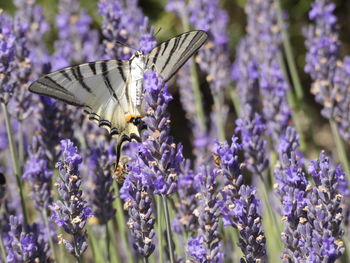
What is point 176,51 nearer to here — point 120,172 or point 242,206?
point 120,172

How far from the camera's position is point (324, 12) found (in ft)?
12.3

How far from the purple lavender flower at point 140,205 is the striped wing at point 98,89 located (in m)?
0.49

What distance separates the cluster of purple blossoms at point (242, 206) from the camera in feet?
7.42

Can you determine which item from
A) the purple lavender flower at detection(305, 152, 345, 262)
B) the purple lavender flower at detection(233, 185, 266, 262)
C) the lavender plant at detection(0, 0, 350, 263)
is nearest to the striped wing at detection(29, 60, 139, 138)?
the lavender plant at detection(0, 0, 350, 263)

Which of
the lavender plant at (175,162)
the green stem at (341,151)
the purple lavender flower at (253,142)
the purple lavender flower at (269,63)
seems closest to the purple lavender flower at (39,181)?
the lavender plant at (175,162)

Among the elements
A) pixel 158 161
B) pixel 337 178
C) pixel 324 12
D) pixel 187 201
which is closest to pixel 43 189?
pixel 187 201

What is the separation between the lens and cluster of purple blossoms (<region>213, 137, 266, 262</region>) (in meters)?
2.26

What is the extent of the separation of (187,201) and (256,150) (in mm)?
430

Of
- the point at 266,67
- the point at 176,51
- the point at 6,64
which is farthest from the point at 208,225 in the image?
the point at 266,67

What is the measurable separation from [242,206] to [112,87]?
39.4 inches

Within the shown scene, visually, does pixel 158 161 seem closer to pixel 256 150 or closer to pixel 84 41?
pixel 256 150

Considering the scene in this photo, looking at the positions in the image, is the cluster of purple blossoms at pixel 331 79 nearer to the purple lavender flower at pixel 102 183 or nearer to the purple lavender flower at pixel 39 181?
the purple lavender flower at pixel 102 183

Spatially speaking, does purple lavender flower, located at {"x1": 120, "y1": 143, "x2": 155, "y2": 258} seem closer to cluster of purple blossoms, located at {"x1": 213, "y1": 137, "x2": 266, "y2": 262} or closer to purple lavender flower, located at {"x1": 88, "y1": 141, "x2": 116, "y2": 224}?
cluster of purple blossoms, located at {"x1": 213, "y1": 137, "x2": 266, "y2": 262}

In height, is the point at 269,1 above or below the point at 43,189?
above
